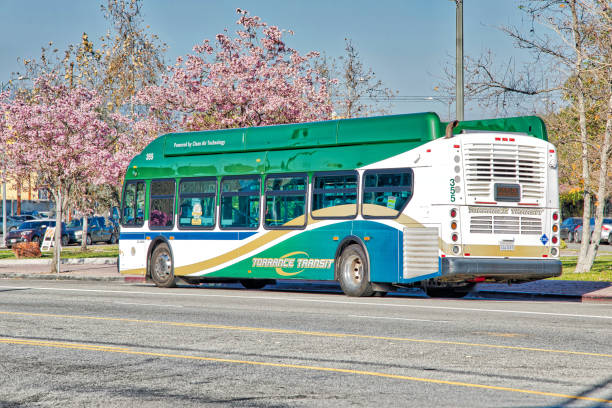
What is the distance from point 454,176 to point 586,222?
8.78 metres

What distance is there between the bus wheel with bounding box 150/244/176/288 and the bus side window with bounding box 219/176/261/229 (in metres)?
2.14

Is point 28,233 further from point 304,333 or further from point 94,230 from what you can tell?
point 304,333

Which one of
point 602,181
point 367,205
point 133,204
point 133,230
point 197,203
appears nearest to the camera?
point 367,205

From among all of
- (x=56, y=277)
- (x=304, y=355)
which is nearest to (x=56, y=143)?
(x=56, y=277)

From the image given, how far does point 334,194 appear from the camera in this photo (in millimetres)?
18750

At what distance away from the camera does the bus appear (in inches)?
666

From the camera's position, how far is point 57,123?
28.2 meters

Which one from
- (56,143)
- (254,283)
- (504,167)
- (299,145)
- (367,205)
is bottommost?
(254,283)

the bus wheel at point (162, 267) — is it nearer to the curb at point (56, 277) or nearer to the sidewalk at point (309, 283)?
the sidewalk at point (309, 283)

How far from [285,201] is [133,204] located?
213 inches

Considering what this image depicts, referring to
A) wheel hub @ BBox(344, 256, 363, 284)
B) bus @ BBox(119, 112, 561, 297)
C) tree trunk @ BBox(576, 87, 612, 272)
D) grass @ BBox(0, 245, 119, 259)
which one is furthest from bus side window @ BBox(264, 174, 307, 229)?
grass @ BBox(0, 245, 119, 259)

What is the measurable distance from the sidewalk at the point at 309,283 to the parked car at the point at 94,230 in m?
19.3

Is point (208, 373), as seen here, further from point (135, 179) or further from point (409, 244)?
point (135, 179)

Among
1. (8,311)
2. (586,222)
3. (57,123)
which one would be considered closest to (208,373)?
(8,311)
